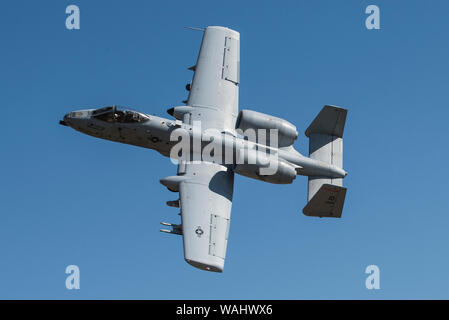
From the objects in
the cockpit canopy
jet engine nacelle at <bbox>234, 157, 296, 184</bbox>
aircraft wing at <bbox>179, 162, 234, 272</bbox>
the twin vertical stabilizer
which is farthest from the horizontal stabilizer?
the cockpit canopy

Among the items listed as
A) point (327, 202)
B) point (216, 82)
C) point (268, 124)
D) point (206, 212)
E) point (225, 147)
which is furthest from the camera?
point (216, 82)

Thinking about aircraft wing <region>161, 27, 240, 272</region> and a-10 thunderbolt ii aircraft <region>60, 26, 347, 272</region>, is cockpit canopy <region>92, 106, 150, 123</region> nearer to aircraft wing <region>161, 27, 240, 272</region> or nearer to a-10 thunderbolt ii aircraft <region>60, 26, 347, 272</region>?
a-10 thunderbolt ii aircraft <region>60, 26, 347, 272</region>

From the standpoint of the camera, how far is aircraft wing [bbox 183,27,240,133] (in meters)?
35.8

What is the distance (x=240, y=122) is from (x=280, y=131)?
1.98 m

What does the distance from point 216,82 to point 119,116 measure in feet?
18.5

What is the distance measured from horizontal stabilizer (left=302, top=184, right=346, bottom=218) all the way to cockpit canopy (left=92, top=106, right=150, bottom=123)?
8.63m

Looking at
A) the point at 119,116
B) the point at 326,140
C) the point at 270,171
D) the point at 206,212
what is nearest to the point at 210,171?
the point at 206,212

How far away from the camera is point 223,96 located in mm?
36750

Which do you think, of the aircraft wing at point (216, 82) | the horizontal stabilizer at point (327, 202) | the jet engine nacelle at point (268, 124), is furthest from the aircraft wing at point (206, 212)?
the horizontal stabilizer at point (327, 202)

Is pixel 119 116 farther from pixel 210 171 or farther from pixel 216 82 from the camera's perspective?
pixel 216 82

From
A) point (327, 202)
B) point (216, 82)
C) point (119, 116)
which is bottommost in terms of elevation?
point (327, 202)

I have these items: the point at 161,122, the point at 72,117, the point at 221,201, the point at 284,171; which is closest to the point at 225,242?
the point at 221,201

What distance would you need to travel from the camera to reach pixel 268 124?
34.7m

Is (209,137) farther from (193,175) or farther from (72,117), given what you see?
(72,117)
